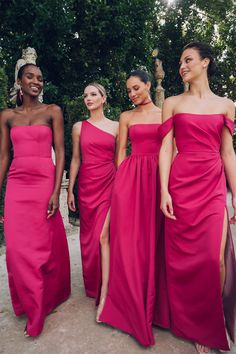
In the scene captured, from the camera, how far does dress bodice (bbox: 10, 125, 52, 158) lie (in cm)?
337

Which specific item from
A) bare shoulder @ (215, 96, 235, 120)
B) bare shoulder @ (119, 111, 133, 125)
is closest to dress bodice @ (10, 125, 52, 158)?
bare shoulder @ (119, 111, 133, 125)

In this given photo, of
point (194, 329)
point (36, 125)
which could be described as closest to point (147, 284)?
point (194, 329)

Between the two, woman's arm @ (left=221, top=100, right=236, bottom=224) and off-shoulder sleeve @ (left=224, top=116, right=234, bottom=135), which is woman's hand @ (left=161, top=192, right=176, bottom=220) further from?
off-shoulder sleeve @ (left=224, top=116, right=234, bottom=135)

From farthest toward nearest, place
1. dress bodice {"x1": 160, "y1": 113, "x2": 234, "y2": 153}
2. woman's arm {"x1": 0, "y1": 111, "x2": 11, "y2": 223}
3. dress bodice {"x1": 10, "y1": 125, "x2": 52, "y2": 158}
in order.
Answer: woman's arm {"x1": 0, "y1": 111, "x2": 11, "y2": 223}
dress bodice {"x1": 10, "y1": 125, "x2": 52, "y2": 158}
dress bodice {"x1": 160, "y1": 113, "x2": 234, "y2": 153}

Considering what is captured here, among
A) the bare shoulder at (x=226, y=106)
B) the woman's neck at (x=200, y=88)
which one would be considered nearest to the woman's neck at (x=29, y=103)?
the woman's neck at (x=200, y=88)

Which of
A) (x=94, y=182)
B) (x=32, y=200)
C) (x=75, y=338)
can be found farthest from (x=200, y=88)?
(x=75, y=338)

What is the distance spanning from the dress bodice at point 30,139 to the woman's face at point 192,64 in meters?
1.50

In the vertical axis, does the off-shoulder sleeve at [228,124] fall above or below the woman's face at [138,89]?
below

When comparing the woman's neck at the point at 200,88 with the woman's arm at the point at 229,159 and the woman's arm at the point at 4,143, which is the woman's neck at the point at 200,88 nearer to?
the woman's arm at the point at 229,159

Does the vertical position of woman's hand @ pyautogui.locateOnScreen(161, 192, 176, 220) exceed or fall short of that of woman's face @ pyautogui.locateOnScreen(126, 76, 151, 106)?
it falls short

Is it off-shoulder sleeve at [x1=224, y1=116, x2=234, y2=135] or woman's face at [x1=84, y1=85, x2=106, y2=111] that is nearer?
off-shoulder sleeve at [x1=224, y1=116, x2=234, y2=135]

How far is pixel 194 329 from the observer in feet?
9.28

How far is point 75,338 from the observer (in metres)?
3.03

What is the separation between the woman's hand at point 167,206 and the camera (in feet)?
9.35
